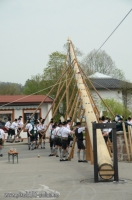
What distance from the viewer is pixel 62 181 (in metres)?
12.5

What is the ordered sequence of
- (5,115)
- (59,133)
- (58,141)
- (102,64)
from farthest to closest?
(102,64), (5,115), (58,141), (59,133)

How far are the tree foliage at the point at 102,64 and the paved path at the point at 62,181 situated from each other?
35.7m

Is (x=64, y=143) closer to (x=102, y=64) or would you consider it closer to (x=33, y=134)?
(x=33, y=134)

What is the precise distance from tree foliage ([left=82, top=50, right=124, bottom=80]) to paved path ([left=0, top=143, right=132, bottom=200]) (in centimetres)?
3572

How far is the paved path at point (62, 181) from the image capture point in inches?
407

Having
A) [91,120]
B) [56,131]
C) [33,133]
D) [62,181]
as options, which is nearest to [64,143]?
[56,131]

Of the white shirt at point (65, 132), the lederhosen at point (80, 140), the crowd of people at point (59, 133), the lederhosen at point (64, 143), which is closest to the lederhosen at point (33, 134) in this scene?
the crowd of people at point (59, 133)

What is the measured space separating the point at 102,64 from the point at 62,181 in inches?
1754

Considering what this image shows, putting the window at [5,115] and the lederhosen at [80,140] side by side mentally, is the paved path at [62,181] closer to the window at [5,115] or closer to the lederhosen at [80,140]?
the lederhosen at [80,140]

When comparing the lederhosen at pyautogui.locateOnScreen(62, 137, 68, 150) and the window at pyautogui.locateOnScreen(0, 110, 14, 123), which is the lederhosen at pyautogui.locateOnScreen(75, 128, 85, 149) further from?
the window at pyautogui.locateOnScreen(0, 110, 14, 123)

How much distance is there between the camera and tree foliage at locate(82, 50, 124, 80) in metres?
52.6

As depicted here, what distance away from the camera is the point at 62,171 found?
1479 cm

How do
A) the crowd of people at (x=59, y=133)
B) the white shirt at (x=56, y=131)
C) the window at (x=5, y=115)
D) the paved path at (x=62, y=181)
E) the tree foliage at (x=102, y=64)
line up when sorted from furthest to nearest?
1. the tree foliage at (x=102, y=64)
2. the window at (x=5, y=115)
3. the white shirt at (x=56, y=131)
4. the crowd of people at (x=59, y=133)
5. the paved path at (x=62, y=181)

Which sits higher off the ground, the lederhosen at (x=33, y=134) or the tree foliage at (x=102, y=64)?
the tree foliage at (x=102, y=64)
